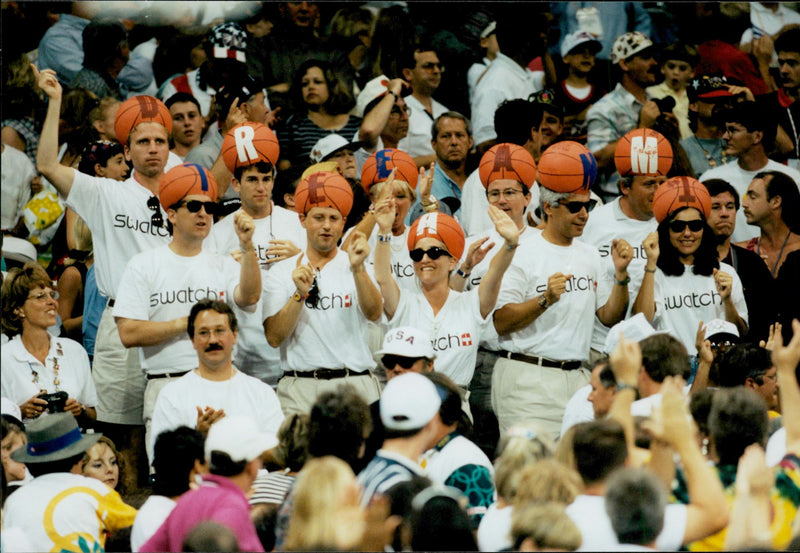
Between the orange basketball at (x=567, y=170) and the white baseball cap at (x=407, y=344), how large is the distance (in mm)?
1904

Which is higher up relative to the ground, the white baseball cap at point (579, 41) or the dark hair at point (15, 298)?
the white baseball cap at point (579, 41)

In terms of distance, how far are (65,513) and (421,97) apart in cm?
635

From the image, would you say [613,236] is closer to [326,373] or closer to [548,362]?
[548,362]

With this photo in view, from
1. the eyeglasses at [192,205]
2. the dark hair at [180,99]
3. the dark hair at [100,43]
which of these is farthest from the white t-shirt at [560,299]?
the dark hair at [100,43]

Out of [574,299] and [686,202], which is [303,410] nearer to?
[574,299]

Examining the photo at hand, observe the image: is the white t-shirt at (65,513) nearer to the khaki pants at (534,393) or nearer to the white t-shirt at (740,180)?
the khaki pants at (534,393)

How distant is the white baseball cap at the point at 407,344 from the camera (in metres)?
7.22

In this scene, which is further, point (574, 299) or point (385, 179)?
point (385, 179)

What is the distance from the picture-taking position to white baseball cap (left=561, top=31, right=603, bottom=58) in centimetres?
1198

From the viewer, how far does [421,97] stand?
11.7 metres

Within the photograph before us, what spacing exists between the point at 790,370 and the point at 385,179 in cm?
390

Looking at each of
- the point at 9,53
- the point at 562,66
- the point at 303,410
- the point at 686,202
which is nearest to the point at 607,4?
the point at 562,66

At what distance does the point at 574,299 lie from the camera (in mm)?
8469

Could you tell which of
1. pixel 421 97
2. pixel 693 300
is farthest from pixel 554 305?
pixel 421 97
